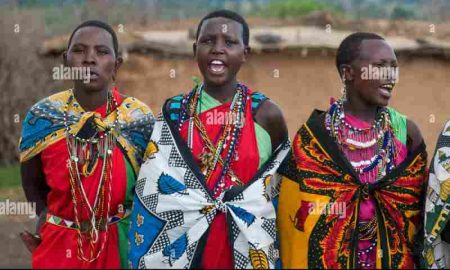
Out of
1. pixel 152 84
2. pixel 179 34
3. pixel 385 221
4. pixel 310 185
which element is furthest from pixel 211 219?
pixel 179 34

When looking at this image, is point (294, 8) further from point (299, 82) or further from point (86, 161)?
Result: point (86, 161)

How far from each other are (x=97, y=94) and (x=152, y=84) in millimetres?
6611

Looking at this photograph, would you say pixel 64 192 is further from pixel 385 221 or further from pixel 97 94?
pixel 385 221

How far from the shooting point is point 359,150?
564 centimetres

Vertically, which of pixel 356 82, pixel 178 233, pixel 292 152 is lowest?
pixel 178 233

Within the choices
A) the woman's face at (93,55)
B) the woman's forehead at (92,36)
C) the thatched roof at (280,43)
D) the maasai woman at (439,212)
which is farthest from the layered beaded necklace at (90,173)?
the thatched roof at (280,43)

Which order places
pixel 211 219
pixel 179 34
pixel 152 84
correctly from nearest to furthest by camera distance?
pixel 211 219
pixel 152 84
pixel 179 34

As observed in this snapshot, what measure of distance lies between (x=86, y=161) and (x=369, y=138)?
161 centimetres

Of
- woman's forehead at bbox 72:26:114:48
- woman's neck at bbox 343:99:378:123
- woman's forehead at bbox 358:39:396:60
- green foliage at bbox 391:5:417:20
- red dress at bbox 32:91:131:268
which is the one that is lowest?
red dress at bbox 32:91:131:268

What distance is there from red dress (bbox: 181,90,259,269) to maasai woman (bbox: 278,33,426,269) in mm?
A: 251

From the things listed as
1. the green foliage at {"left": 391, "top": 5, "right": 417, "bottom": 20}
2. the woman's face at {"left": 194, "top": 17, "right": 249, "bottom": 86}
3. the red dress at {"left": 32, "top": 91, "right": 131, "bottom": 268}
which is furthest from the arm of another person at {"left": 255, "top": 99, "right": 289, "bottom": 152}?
the green foliage at {"left": 391, "top": 5, "right": 417, "bottom": 20}

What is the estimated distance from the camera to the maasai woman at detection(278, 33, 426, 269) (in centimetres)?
556

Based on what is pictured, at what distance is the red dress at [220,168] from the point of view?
555 centimetres

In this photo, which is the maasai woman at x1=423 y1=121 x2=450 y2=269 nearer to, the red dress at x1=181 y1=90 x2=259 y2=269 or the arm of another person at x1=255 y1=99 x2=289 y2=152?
the arm of another person at x1=255 y1=99 x2=289 y2=152
